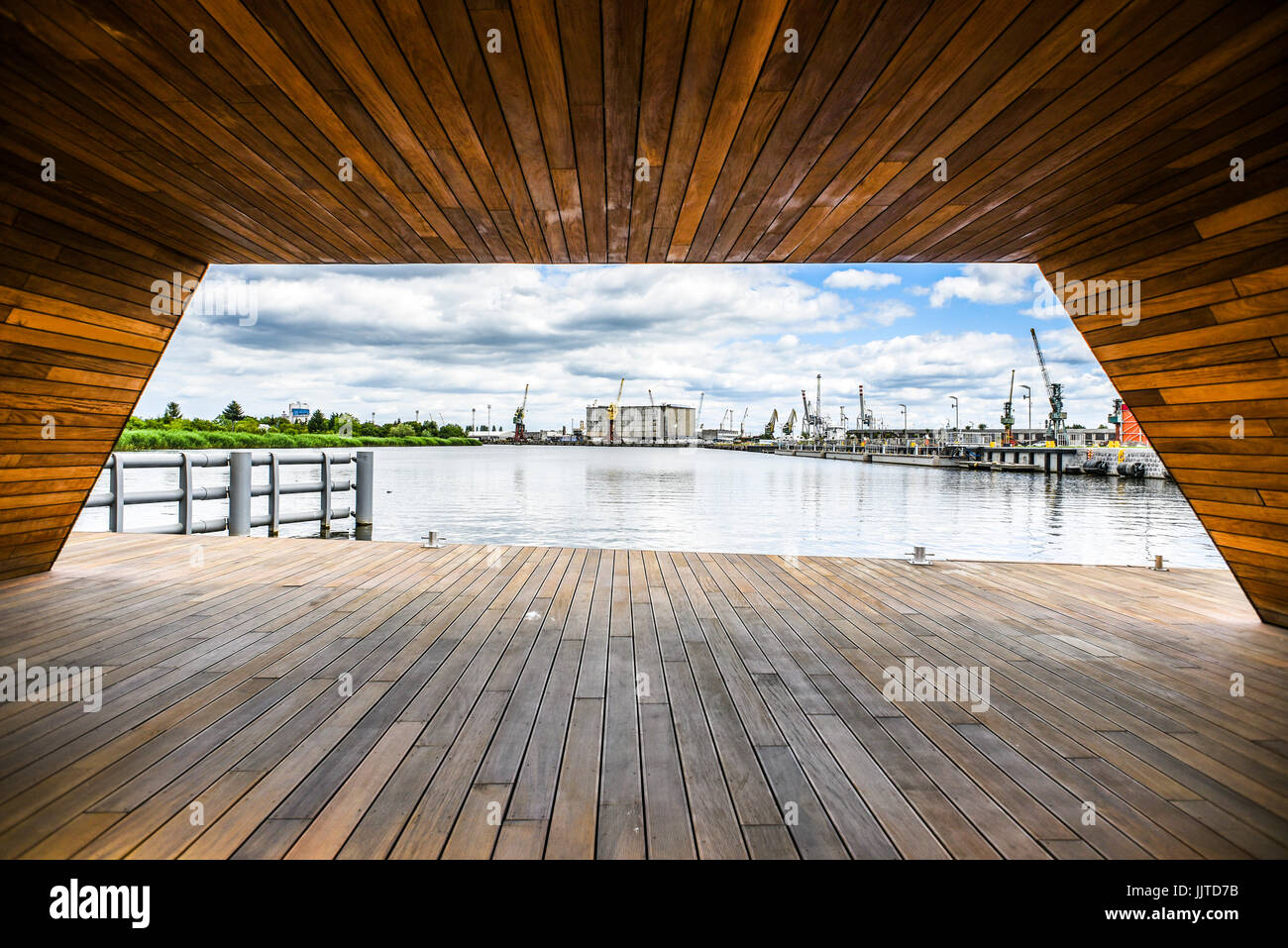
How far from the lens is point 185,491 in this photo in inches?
263

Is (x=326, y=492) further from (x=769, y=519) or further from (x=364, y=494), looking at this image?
(x=769, y=519)

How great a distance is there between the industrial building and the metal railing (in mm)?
104469

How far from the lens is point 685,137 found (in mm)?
2682

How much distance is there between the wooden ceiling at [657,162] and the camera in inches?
79.4

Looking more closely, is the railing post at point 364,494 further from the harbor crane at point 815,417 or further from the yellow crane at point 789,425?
the yellow crane at point 789,425

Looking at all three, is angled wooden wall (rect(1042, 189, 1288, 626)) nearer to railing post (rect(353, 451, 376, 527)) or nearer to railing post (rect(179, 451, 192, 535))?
railing post (rect(353, 451, 376, 527))

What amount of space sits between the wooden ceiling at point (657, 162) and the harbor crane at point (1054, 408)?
67683 millimetres

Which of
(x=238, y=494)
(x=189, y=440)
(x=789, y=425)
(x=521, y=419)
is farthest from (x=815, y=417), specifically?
(x=238, y=494)

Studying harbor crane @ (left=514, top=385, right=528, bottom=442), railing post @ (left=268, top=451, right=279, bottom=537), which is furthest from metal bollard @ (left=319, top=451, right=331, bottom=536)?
harbor crane @ (left=514, top=385, right=528, bottom=442)

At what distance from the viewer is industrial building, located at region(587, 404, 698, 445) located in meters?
114

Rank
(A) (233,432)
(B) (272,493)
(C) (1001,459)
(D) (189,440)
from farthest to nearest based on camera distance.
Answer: (C) (1001,459) < (A) (233,432) < (D) (189,440) < (B) (272,493)

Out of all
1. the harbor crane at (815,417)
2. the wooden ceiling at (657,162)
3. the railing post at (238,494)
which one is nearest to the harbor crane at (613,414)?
the harbor crane at (815,417)

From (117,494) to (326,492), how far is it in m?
2.16
